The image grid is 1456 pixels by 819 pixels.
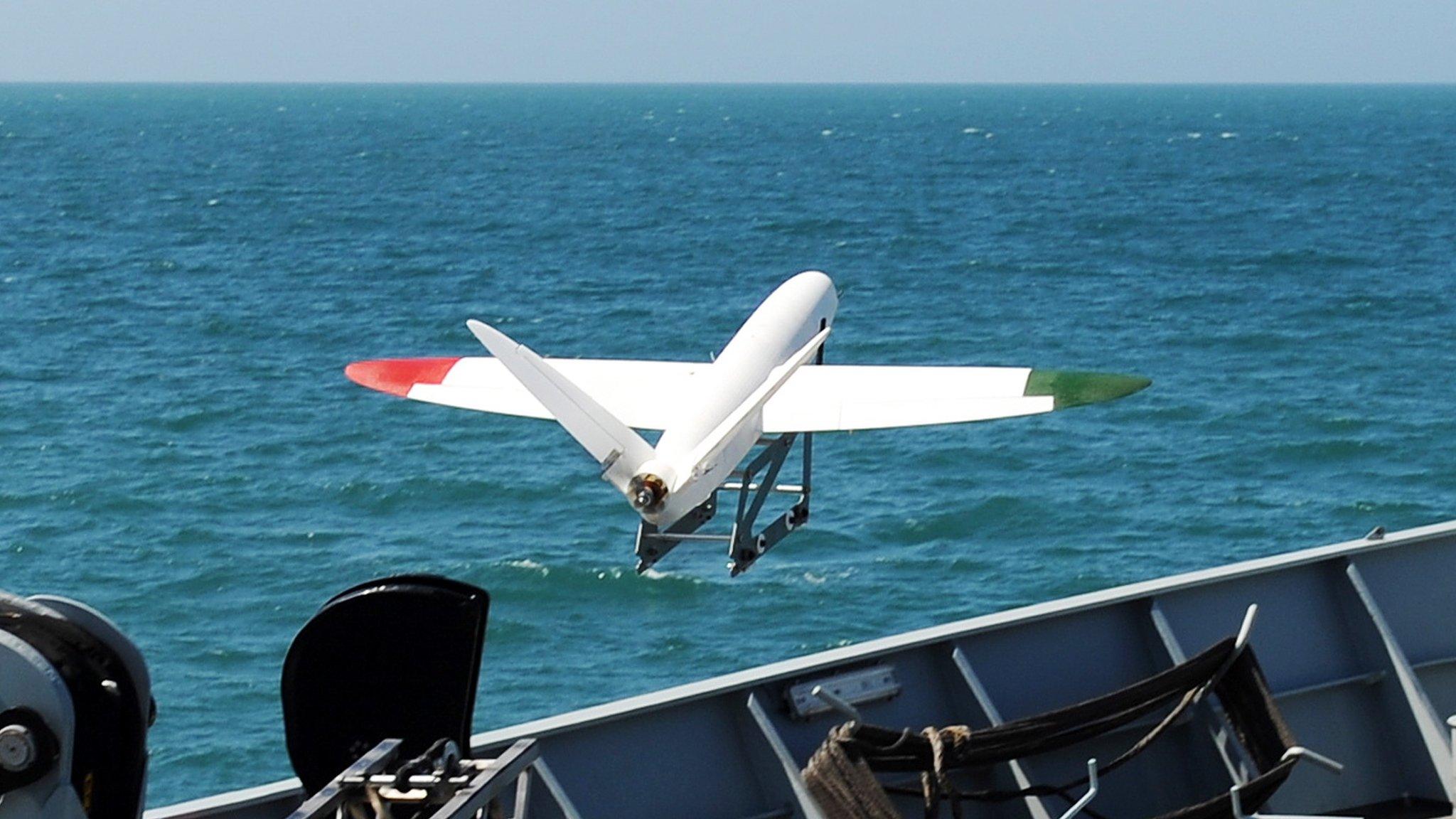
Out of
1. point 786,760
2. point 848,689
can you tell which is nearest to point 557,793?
point 786,760

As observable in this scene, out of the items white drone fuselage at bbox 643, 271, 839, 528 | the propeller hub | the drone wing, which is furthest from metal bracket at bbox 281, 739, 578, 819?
the drone wing

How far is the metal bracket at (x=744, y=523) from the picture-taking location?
23938mm

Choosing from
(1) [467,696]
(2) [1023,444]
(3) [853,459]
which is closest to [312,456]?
(3) [853,459]

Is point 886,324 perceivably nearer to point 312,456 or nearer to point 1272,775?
point 312,456

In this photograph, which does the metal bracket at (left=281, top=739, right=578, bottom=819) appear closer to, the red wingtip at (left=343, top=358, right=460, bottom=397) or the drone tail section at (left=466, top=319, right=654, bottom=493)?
the drone tail section at (left=466, top=319, right=654, bottom=493)

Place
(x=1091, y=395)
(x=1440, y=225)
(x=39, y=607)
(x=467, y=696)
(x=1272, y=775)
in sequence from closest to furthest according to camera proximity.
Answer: (x=39, y=607)
(x=467, y=696)
(x=1272, y=775)
(x=1091, y=395)
(x=1440, y=225)

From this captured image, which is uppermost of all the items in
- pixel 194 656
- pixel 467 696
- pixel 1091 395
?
pixel 467 696

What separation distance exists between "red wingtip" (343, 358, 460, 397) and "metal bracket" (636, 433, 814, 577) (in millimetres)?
7547

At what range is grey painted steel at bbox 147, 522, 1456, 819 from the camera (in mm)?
12031

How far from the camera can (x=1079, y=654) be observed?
43.8ft

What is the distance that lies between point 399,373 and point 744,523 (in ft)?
33.4

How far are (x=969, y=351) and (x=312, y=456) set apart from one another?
88.4 ft

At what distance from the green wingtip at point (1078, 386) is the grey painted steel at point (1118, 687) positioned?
13.4m

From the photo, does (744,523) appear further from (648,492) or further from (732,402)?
(648,492)
